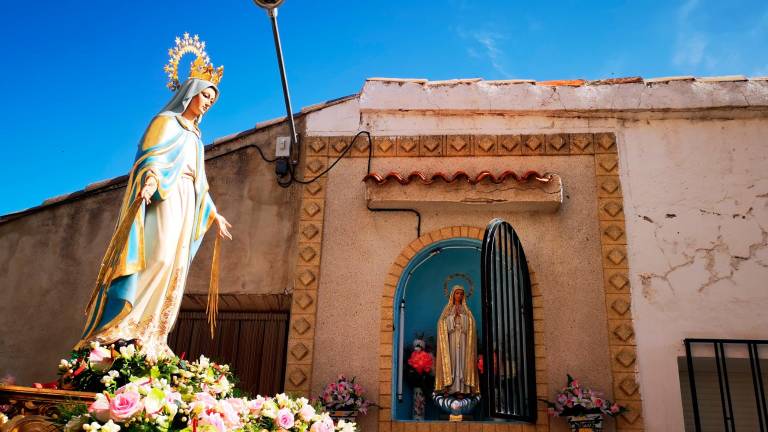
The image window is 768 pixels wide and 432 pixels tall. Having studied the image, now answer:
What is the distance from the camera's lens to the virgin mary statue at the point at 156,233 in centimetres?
466

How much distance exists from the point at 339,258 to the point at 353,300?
471mm

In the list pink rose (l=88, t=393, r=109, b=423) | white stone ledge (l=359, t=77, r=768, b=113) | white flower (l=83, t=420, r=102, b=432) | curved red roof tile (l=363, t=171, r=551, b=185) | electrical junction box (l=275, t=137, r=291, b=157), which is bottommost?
white flower (l=83, t=420, r=102, b=432)

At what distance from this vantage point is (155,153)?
514 centimetres

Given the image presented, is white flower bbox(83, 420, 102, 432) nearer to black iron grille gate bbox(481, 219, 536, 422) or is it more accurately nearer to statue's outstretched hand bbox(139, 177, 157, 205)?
statue's outstretched hand bbox(139, 177, 157, 205)

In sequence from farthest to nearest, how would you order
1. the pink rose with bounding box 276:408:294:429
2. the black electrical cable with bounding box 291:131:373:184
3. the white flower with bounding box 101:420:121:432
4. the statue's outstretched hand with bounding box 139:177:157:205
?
1. the black electrical cable with bounding box 291:131:373:184
2. the statue's outstretched hand with bounding box 139:177:157:205
3. the pink rose with bounding box 276:408:294:429
4. the white flower with bounding box 101:420:121:432

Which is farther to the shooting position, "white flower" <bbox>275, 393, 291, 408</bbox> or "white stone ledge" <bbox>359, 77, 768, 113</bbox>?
"white stone ledge" <bbox>359, 77, 768, 113</bbox>

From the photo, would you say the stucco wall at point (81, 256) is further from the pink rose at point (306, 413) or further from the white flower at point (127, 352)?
the pink rose at point (306, 413)

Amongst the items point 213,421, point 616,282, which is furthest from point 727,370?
point 213,421

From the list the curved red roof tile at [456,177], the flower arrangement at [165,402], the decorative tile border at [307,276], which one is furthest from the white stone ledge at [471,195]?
the flower arrangement at [165,402]

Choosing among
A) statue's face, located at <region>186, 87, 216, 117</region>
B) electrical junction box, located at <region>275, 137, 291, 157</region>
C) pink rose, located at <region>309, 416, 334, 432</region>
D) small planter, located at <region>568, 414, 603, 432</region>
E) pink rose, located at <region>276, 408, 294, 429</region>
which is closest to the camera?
pink rose, located at <region>276, 408, 294, 429</region>

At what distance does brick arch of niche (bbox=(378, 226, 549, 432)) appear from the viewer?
6.30m

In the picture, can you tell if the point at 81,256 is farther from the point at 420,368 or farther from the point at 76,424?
the point at 76,424

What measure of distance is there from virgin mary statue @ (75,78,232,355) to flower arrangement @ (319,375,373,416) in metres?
1.89

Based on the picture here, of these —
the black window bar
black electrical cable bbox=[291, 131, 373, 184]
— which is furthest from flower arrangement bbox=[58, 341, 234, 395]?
the black window bar
